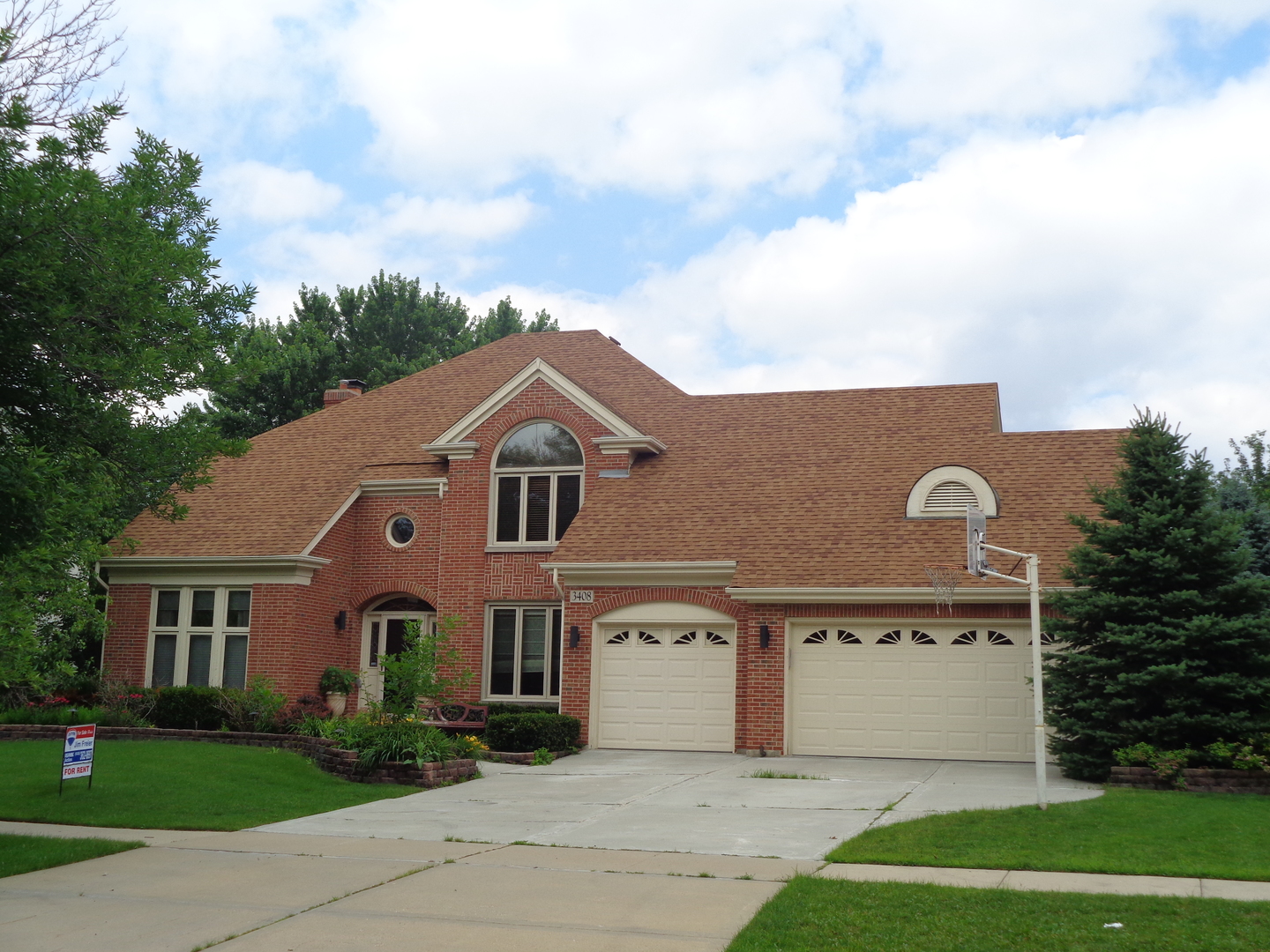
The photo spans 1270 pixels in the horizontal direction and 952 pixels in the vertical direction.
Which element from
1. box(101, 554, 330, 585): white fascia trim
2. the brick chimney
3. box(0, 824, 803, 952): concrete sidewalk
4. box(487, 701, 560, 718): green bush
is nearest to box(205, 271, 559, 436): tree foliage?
the brick chimney

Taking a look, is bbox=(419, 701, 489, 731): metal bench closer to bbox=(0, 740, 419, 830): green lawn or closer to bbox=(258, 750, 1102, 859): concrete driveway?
bbox=(258, 750, 1102, 859): concrete driveway

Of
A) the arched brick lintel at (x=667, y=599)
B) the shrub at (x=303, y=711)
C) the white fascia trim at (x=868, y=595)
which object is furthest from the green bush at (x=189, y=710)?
the white fascia trim at (x=868, y=595)

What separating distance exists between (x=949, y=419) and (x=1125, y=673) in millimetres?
8348

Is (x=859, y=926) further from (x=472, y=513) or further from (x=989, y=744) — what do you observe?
(x=472, y=513)

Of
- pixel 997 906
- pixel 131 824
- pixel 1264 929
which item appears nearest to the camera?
pixel 1264 929

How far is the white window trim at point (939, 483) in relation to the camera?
1972 cm

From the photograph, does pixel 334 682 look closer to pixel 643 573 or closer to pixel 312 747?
pixel 312 747

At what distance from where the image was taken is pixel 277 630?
2223 cm

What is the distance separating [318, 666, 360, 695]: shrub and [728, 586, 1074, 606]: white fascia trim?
828cm

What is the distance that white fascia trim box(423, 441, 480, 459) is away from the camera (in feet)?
76.2

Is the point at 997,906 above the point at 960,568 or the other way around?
the other way around

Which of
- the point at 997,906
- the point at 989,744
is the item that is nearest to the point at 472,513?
the point at 989,744

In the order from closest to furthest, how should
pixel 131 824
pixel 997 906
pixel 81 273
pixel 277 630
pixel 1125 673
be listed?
pixel 997 906 → pixel 81 273 → pixel 131 824 → pixel 1125 673 → pixel 277 630

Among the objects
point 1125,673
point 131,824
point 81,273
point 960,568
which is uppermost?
point 81,273
